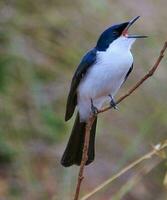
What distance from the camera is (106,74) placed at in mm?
2004

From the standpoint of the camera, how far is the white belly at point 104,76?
1.97m

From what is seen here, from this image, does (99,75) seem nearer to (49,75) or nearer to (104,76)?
(104,76)

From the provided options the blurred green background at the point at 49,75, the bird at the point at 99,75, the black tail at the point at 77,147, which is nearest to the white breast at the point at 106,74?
the bird at the point at 99,75

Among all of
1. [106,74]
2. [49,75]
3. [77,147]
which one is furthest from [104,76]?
[49,75]

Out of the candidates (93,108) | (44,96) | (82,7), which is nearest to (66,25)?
(82,7)

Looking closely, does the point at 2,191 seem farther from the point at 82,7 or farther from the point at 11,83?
the point at 82,7

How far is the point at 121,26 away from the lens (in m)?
1.97

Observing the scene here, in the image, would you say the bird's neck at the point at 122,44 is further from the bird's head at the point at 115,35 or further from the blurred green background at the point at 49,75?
the blurred green background at the point at 49,75

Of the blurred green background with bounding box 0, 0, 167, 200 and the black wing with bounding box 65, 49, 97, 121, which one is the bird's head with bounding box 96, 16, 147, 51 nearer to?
the black wing with bounding box 65, 49, 97, 121

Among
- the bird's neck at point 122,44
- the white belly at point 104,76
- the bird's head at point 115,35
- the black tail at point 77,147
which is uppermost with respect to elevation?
the bird's head at point 115,35

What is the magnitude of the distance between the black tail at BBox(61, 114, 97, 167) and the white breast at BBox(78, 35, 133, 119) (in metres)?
0.13

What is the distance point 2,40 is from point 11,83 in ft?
0.83

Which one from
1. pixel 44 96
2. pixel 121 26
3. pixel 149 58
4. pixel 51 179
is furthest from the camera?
pixel 51 179

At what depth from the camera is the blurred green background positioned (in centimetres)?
389
